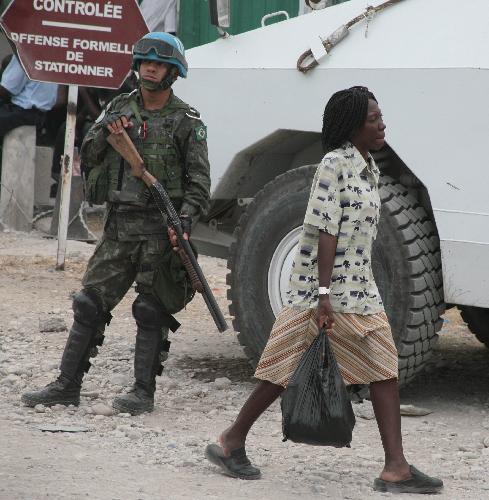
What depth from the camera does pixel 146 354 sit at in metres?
6.25

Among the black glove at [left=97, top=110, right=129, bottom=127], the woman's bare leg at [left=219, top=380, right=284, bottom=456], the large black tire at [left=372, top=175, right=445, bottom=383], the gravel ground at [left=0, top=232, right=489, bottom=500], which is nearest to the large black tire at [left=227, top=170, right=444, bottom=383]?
the large black tire at [left=372, top=175, right=445, bottom=383]

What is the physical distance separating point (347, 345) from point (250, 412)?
464 millimetres

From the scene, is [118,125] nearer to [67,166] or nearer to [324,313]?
[324,313]

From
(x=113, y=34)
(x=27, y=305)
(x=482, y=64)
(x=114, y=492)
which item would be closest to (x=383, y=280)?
(x=482, y=64)

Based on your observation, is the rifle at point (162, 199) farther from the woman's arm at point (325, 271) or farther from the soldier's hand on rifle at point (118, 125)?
the woman's arm at point (325, 271)

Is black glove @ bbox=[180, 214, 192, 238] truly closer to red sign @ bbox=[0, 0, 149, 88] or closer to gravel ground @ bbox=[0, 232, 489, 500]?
gravel ground @ bbox=[0, 232, 489, 500]

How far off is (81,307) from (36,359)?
4.07ft

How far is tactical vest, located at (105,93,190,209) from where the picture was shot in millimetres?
6086

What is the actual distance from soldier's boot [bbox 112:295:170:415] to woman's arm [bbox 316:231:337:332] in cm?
148

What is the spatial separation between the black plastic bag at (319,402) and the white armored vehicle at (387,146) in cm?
138

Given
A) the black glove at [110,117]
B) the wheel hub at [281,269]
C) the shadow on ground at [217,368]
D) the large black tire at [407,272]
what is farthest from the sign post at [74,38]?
the large black tire at [407,272]

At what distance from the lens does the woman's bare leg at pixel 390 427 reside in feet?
16.2

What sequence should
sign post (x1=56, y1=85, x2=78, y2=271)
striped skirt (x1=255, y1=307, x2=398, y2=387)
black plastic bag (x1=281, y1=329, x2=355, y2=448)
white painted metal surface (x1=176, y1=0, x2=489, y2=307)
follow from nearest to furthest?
black plastic bag (x1=281, y1=329, x2=355, y2=448) < striped skirt (x1=255, y1=307, x2=398, y2=387) < white painted metal surface (x1=176, y1=0, x2=489, y2=307) < sign post (x1=56, y1=85, x2=78, y2=271)

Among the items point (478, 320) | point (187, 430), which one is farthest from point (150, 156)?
Answer: point (478, 320)
